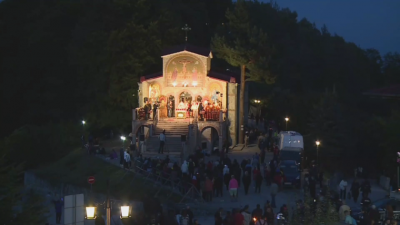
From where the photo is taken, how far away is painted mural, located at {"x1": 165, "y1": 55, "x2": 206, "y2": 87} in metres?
42.9

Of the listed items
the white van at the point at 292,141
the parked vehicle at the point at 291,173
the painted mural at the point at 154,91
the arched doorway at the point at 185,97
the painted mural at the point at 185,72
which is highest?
the painted mural at the point at 185,72

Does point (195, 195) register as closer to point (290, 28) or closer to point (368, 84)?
point (368, 84)

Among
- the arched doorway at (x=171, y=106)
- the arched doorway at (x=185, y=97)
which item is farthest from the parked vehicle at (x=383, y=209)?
the arched doorway at (x=185, y=97)

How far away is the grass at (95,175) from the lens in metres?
31.8

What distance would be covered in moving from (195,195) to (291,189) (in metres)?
4.80

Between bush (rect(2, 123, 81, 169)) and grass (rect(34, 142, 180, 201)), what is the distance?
2.08 metres

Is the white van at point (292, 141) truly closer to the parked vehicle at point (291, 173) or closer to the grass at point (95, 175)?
the parked vehicle at point (291, 173)

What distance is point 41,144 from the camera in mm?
47406

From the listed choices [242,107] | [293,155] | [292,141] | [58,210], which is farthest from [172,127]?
[58,210]

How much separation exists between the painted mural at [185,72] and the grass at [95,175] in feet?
21.5

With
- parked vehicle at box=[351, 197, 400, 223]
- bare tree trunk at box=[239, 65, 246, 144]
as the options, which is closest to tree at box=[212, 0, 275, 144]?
bare tree trunk at box=[239, 65, 246, 144]

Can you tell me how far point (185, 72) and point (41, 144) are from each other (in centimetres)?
1211

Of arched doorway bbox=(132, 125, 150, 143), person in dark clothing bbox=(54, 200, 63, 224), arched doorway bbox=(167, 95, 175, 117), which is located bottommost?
person in dark clothing bbox=(54, 200, 63, 224)

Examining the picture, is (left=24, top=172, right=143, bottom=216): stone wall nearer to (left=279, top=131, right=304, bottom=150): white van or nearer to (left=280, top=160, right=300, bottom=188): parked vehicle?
(left=280, top=160, right=300, bottom=188): parked vehicle
